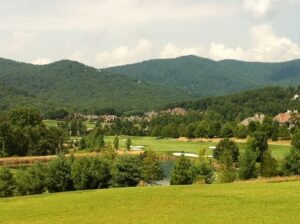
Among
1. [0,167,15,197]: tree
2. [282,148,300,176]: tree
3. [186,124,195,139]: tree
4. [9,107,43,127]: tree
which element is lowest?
[0,167,15,197]: tree

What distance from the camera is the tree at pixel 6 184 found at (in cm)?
5638

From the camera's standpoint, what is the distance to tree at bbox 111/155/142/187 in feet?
197

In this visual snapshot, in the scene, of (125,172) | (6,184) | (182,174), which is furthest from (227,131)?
(6,184)

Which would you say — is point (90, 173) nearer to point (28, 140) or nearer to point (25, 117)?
point (28, 140)

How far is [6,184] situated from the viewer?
187 feet

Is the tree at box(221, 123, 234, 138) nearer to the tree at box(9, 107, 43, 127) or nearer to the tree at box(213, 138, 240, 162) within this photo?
the tree at box(9, 107, 43, 127)

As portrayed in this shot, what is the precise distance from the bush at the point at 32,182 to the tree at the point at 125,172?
8335mm

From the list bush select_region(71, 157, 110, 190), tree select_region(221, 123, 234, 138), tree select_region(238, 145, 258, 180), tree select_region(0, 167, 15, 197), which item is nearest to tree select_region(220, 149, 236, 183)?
tree select_region(238, 145, 258, 180)

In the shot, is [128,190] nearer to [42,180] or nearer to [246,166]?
[42,180]

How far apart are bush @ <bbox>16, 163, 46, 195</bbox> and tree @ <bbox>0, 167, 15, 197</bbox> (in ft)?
3.61

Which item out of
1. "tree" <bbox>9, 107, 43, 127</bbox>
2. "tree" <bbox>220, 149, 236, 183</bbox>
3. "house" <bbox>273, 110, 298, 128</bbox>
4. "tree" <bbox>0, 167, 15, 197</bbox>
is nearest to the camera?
"tree" <bbox>0, 167, 15, 197</bbox>

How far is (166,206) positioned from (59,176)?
2400 cm

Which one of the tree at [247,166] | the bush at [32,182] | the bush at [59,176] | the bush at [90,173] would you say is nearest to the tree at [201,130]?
the tree at [247,166]

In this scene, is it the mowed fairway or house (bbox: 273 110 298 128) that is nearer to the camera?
the mowed fairway
